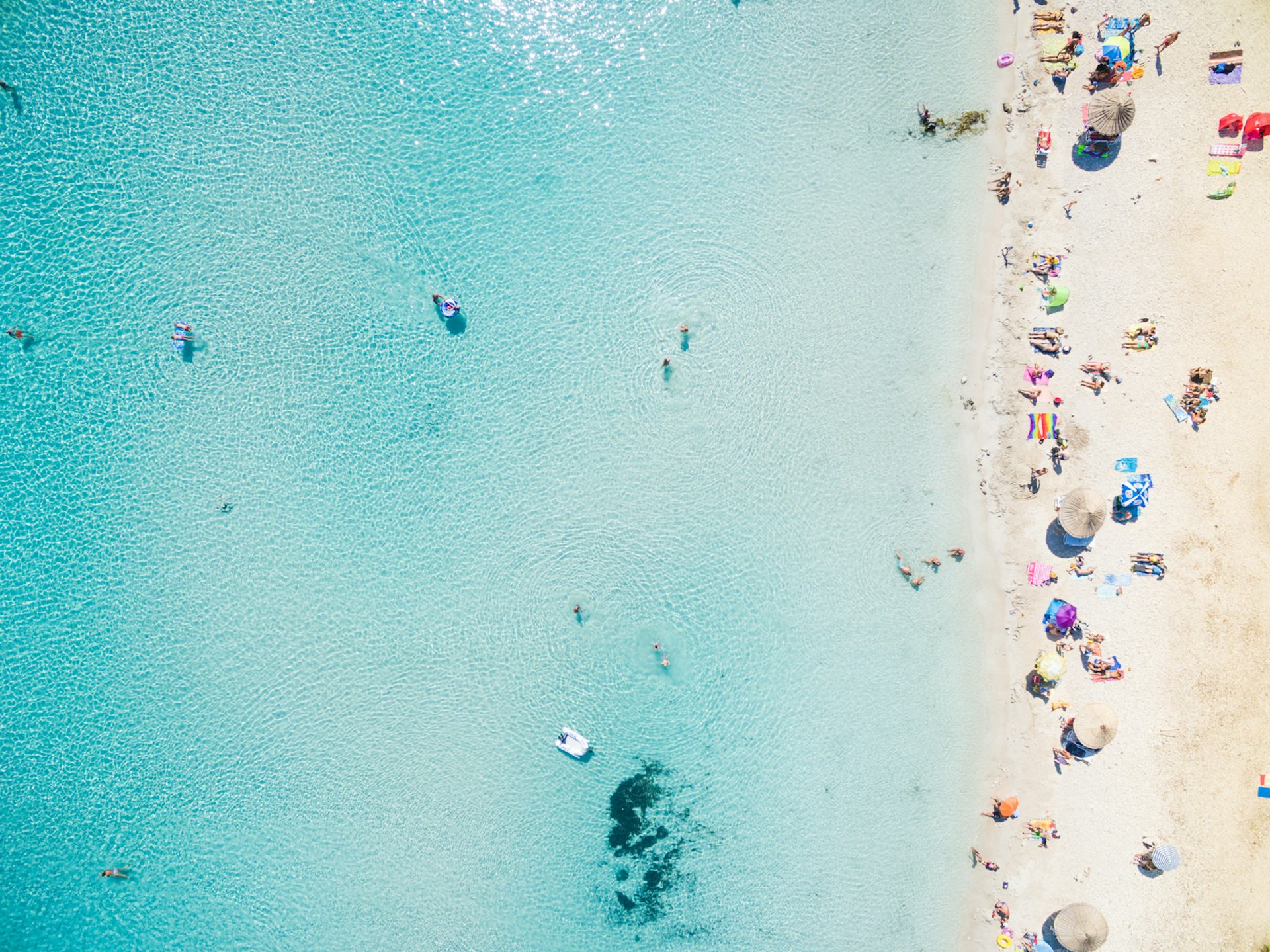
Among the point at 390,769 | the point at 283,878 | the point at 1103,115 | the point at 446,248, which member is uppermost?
the point at 1103,115

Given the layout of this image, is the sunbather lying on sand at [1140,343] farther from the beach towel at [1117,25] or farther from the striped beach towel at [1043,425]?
the beach towel at [1117,25]

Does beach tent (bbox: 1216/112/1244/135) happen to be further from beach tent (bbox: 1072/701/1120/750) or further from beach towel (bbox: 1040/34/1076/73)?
beach tent (bbox: 1072/701/1120/750)

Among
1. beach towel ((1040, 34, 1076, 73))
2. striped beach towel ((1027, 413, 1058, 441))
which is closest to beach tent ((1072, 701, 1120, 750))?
striped beach towel ((1027, 413, 1058, 441))

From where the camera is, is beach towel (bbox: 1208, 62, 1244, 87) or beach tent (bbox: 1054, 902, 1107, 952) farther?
beach towel (bbox: 1208, 62, 1244, 87)

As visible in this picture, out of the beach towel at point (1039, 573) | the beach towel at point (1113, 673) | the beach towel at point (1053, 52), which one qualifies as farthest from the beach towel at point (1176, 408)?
the beach towel at point (1053, 52)

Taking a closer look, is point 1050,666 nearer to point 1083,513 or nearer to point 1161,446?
point 1083,513

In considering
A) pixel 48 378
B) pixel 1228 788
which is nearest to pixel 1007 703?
pixel 1228 788

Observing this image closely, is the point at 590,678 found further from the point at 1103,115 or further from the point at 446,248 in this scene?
the point at 1103,115
